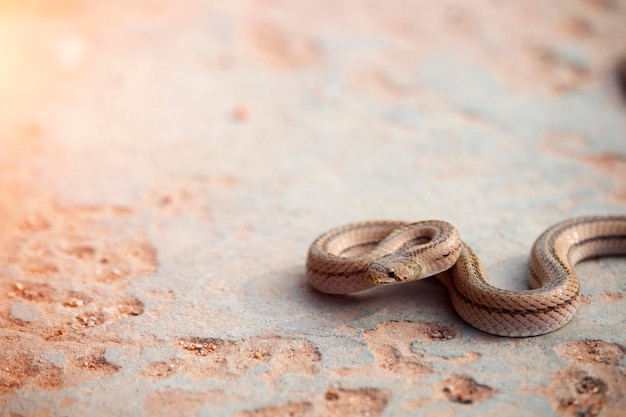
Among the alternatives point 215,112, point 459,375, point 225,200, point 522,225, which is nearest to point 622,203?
point 522,225

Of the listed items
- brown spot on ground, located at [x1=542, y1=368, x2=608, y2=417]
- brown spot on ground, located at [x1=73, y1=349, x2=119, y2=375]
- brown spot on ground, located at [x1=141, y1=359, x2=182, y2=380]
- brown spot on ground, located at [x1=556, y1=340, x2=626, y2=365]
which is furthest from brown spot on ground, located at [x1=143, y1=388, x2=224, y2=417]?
brown spot on ground, located at [x1=556, y1=340, x2=626, y2=365]

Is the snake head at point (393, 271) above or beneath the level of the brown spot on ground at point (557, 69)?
beneath

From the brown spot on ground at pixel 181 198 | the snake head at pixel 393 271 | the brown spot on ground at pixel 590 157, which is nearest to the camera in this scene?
the snake head at pixel 393 271

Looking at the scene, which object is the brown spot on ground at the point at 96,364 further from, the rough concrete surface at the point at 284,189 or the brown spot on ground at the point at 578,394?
the brown spot on ground at the point at 578,394

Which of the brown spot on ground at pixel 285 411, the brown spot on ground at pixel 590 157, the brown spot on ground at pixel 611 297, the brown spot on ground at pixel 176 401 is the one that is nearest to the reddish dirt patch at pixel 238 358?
the brown spot on ground at pixel 176 401

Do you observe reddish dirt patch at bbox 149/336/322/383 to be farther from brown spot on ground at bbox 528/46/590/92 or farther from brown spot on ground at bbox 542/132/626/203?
brown spot on ground at bbox 528/46/590/92

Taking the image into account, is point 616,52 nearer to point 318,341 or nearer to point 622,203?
point 622,203
